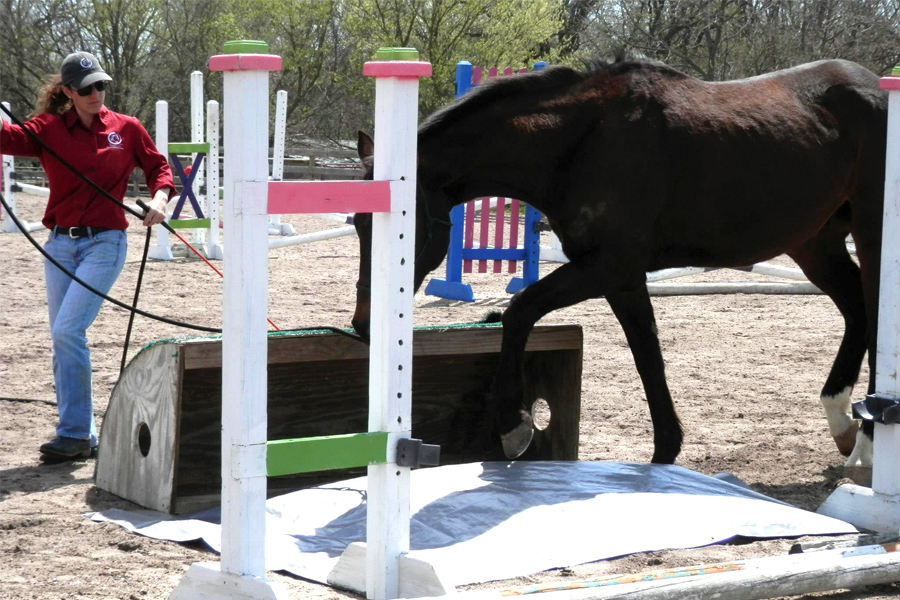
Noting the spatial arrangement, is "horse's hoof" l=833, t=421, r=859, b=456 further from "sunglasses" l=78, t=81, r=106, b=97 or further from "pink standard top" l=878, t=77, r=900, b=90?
"sunglasses" l=78, t=81, r=106, b=97

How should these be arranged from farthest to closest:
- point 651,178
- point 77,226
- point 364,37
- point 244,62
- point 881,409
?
point 364,37 < point 77,226 < point 651,178 < point 881,409 < point 244,62

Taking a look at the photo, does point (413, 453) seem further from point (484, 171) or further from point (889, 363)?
point (889, 363)

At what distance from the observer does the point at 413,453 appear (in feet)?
8.72

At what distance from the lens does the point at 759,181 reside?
4.32m

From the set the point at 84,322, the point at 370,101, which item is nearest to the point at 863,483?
the point at 84,322

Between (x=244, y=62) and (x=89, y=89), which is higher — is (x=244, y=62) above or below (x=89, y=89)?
below

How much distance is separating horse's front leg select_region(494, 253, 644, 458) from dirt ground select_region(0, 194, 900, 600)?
0.80 meters

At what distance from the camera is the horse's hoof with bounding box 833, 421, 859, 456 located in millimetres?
4680

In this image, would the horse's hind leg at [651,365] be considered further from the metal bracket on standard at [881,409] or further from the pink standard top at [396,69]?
the pink standard top at [396,69]

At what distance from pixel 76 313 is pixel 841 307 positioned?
3583 mm

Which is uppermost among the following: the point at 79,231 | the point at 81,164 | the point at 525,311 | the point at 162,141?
the point at 162,141

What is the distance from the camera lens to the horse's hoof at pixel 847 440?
4.68m

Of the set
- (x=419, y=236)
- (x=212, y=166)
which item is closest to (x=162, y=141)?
(x=212, y=166)

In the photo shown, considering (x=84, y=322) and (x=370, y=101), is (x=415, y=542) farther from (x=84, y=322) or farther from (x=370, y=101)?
(x=370, y=101)
